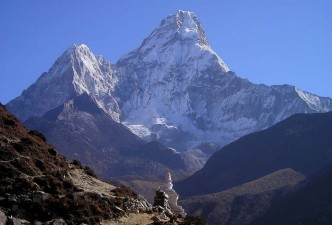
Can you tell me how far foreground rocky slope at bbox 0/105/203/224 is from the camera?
133 ft

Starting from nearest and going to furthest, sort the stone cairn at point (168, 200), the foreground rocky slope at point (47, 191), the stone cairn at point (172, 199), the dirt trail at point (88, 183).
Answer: the foreground rocky slope at point (47, 191), the dirt trail at point (88, 183), the stone cairn at point (168, 200), the stone cairn at point (172, 199)

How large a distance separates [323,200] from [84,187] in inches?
6126

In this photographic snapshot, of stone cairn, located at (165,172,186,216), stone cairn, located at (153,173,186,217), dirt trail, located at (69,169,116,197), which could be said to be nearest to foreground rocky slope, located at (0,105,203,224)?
dirt trail, located at (69,169,116,197)

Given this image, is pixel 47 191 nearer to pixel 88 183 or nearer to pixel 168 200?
pixel 88 183

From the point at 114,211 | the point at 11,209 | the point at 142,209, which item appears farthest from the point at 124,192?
the point at 11,209

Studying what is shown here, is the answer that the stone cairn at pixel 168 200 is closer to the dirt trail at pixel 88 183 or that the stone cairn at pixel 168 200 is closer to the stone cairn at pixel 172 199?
the stone cairn at pixel 172 199

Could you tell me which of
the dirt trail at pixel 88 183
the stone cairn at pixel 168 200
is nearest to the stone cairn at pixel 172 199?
the stone cairn at pixel 168 200

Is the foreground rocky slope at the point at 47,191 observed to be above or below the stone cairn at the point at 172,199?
below

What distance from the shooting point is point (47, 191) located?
44.1 meters

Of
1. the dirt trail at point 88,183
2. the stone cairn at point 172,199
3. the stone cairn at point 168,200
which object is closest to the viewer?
the dirt trail at point 88,183

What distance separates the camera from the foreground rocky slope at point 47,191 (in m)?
40.6

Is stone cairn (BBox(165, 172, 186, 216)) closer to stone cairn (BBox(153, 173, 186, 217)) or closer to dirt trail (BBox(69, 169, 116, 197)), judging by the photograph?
stone cairn (BBox(153, 173, 186, 217))

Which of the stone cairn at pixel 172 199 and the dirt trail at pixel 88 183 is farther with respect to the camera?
the stone cairn at pixel 172 199

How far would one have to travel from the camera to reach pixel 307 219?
586 feet
